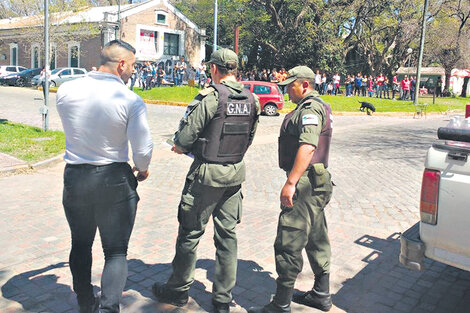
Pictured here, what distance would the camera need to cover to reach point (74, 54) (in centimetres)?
3778

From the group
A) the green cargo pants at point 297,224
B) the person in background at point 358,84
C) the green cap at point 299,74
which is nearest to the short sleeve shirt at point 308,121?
the green cap at point 299,74

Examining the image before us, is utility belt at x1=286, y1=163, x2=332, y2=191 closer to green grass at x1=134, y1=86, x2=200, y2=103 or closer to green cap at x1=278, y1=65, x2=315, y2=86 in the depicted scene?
green cap at x1=278, y1=65, x2=315, y2=86

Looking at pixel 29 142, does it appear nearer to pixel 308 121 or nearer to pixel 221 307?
pixel 221 307

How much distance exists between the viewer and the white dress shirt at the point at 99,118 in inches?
112

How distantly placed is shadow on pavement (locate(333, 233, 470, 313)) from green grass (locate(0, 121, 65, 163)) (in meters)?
Result: 6.72

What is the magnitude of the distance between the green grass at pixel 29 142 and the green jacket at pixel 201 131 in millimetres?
6341

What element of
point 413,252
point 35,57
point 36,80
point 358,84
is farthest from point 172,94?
point 35,57

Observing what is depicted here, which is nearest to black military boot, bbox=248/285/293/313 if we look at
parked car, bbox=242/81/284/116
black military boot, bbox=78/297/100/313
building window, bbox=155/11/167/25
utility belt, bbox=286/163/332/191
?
utility belt, bbox=286/163/332/191

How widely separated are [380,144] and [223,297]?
10.1m

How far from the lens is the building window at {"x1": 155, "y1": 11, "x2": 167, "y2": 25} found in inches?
1574

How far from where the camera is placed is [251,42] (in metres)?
41.4

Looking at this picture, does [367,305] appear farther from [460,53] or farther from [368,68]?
[368,68]

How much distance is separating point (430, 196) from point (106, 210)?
2.15 metres

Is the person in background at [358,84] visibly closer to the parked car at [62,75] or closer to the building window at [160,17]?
the parked car at [62,75]
